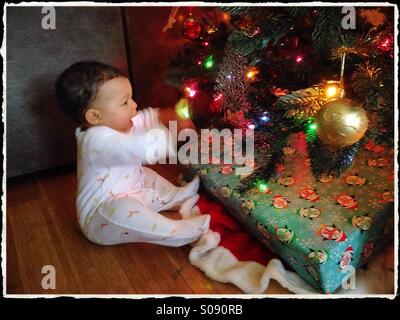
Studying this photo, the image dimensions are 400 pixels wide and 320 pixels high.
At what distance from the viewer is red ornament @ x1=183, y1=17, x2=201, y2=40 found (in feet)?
2.53

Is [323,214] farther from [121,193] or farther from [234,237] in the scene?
[121,193]

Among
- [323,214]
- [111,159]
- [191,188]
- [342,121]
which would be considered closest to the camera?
[342,121]

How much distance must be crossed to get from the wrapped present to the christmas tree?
0.04m

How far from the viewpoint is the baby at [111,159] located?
0.71 meters

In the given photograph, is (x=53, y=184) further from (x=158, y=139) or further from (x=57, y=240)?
(x=158, y=139)

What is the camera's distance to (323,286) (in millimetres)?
599

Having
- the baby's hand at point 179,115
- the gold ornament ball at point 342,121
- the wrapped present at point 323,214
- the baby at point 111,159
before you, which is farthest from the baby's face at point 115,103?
the gold ornament ball at point 342,121

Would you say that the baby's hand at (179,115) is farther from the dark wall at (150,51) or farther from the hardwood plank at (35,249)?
the hardwood plank at (35,249)

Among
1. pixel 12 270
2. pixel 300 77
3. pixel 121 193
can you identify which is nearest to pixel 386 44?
pixel 300 77

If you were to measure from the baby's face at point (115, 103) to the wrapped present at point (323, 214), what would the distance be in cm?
24

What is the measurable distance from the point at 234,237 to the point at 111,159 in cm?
30

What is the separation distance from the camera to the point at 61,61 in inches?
32.3

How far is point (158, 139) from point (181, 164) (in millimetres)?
118

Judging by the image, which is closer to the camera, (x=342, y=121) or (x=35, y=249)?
(x=342, y=121)
